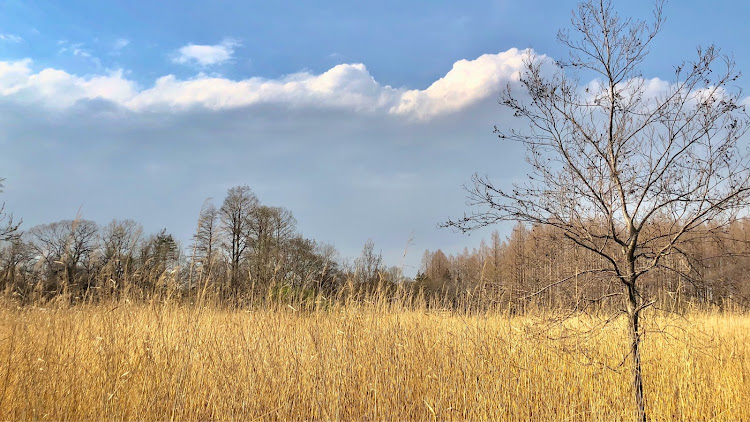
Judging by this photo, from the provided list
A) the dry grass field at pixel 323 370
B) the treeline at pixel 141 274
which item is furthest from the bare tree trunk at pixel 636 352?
the treeline at pixel 141 274

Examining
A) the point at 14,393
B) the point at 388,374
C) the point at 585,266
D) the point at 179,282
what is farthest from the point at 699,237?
the point at 14,393

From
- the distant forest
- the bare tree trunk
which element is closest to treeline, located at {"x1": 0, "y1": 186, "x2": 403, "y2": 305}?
the distant forest

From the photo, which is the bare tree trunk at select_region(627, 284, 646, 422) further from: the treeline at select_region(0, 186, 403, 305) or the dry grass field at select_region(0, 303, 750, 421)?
the treeline at select_region(0, 186, 403, 305)

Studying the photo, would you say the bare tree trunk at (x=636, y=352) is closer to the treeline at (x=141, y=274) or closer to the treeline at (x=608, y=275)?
the treeline at (x=608, y=275)

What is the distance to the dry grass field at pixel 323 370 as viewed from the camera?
12.0 feet

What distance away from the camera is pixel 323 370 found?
382 centimetres

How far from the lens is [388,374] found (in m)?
4.30

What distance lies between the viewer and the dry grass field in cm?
366

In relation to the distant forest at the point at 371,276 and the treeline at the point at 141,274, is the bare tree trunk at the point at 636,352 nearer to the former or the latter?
the distant forest at the point at 371,276

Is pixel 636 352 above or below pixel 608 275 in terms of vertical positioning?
below

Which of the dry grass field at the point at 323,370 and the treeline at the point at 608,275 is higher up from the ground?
the treeline at the point at 608,275

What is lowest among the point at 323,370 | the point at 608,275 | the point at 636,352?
the point at 323,370

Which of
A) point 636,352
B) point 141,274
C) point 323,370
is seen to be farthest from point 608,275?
point 141,274

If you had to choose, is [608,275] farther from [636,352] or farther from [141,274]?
[141,274]
